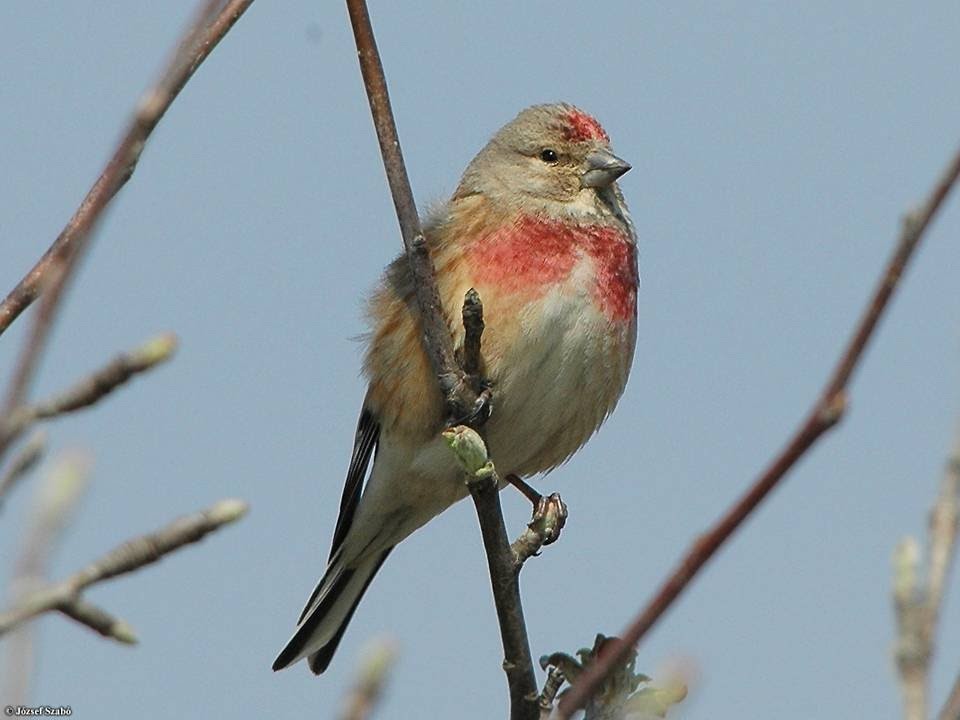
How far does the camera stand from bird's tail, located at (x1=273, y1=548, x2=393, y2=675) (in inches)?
255

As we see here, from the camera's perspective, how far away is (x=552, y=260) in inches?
235

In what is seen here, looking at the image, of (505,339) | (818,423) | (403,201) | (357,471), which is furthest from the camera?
(357,471)

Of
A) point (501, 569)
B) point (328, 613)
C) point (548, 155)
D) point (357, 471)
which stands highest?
point (548, 155)

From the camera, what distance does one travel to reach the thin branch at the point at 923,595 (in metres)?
1.60

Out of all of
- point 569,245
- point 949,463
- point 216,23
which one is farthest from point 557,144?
point 949,463

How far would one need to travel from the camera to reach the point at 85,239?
1.58 meters

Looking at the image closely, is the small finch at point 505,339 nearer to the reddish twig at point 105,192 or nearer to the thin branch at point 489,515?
the thin branch at point 489,515

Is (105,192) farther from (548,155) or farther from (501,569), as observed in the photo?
(548,155)

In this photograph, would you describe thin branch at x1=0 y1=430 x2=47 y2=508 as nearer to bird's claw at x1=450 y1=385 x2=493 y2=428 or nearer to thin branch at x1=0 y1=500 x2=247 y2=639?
thin branch at x1=0 y1=500 x2=247 y2=639

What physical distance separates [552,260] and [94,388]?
4507mm

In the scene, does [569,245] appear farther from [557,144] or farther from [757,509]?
[757,509]

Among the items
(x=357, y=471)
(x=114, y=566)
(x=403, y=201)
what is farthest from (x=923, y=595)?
(x=357, y=471)

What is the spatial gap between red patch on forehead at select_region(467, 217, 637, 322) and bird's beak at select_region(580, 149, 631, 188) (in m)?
0.33

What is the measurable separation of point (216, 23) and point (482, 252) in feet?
10.8
